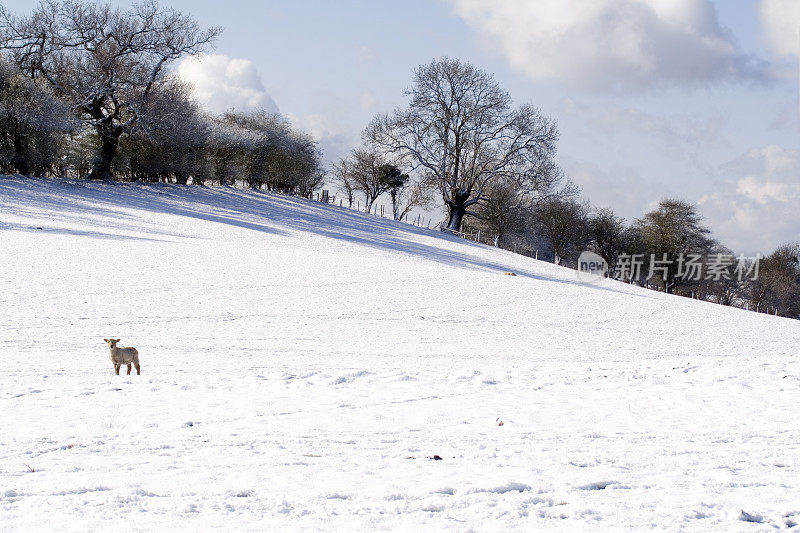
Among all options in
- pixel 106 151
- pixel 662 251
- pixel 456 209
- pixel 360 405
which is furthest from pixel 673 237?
pixel 360 405

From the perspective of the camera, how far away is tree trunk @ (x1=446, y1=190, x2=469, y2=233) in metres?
50.0

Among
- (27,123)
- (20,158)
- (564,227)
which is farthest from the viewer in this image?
(564,227)

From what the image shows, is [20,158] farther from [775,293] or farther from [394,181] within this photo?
[775,293]

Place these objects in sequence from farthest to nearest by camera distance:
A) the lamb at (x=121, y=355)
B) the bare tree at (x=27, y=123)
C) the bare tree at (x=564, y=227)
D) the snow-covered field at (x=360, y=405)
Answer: the bare tree at (x=564, y=227) → the bare tree at (x=27, y=123) → the lamb at (x=121, y=355) → the snow-covered field at (x=360, y=405)

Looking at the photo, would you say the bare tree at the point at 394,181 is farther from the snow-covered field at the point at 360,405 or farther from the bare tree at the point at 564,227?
the snow-covered field at the point at 360,405

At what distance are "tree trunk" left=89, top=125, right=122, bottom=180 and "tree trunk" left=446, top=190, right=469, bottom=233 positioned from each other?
2368 cm

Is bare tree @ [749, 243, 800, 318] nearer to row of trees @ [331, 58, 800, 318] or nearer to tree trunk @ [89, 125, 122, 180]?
row of trees @ [331, 58, 800, 318]

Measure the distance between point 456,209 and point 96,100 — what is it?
2579 cm

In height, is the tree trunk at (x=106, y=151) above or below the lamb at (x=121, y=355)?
above

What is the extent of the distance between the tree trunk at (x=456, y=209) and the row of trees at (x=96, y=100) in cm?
1854

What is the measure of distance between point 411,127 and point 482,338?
3577 cm

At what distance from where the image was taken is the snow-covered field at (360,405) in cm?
407

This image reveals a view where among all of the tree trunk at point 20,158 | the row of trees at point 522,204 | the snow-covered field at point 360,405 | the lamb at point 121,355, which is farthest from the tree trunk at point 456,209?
the lamb at point 121,355

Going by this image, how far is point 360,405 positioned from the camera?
7.35 meters
